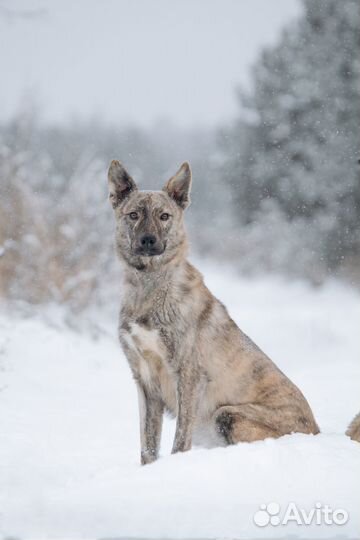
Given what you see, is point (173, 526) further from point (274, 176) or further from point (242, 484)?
point (274, 176)

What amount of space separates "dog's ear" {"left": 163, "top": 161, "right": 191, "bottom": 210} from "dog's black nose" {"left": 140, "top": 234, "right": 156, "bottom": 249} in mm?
437

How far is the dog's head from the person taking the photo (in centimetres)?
463

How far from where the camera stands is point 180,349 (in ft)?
14.8

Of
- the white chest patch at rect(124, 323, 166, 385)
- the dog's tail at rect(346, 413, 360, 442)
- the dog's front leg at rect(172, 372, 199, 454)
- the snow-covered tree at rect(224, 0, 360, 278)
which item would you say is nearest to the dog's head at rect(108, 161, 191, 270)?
the white chest patch at rect(124, 323, 166, 385)

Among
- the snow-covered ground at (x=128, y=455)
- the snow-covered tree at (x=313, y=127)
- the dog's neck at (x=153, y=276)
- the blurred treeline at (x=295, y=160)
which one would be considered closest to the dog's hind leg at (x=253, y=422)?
the snow-covered ground at (x=128, y=455)

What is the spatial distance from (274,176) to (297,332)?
304 inches

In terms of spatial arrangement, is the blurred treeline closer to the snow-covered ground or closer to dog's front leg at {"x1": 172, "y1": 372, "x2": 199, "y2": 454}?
the snow-covered ground

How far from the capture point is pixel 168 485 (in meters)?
3.94

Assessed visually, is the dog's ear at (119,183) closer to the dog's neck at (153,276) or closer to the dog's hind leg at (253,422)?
the dog's neck at (153,276)

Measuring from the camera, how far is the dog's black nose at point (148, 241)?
458cm

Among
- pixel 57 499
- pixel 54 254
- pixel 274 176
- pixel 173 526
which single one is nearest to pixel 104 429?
pixel 57 499

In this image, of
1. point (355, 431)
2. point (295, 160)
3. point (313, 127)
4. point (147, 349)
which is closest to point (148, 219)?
point (147, 349)

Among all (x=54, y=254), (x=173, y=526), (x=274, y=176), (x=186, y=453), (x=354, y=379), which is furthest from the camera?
(x=274, y=176)

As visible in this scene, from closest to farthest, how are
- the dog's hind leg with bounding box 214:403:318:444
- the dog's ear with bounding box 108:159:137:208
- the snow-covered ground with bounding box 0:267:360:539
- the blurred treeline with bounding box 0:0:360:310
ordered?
1. the snow-covered ground with bounding box 0:267:360:539
2. the dog's hind leg with bounding box 214:403:318:444
3. the dog's ear with bounding box 108:159:137:208
4. the blurred treeline with bounding box 0:0:360:310
